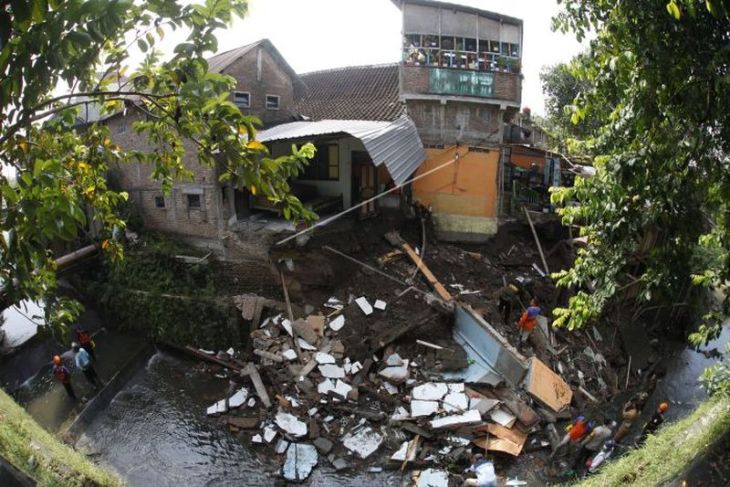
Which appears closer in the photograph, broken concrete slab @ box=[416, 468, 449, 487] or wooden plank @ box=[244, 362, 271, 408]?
broken concrete slab @ box=[416, 468, 449, 487]

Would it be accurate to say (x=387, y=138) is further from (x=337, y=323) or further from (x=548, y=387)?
(x=548, y=387)

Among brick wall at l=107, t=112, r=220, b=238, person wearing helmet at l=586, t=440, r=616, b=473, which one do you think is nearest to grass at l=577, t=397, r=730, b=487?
person wearing helmet at l=586, t=440, r=616, b=473

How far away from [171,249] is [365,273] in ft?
19.0

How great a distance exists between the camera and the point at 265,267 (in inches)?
500

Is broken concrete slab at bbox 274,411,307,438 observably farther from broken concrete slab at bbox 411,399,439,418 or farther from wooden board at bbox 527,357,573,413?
wooden board at bbox 527,357,573,413

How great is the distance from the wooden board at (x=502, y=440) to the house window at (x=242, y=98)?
11792mm

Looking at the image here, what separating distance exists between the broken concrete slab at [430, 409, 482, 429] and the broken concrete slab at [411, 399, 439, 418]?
0.69 feet

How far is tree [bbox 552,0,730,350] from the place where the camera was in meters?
3.94

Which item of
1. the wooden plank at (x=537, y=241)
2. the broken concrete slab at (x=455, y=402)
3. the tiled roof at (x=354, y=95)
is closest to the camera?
the broken concrete slab at (x=455, y=402)

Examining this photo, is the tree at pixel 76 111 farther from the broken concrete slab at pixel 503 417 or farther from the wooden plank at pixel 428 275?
the wooden plank at pixel 428 275

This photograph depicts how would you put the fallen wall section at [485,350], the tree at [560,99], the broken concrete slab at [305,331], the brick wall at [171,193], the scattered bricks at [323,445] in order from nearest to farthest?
1. the scattered bricks at [323,445]
2. the fallen wall section at [485,350]
3. the broken concrete slab at [305,331]
4. the brick wall at [171,193]
5. the tree at [560,99]

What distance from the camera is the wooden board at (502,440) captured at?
9242mm

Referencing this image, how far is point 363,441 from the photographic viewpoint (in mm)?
9430

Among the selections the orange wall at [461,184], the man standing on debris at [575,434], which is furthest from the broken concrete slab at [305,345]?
the orange wall at [461,184]
